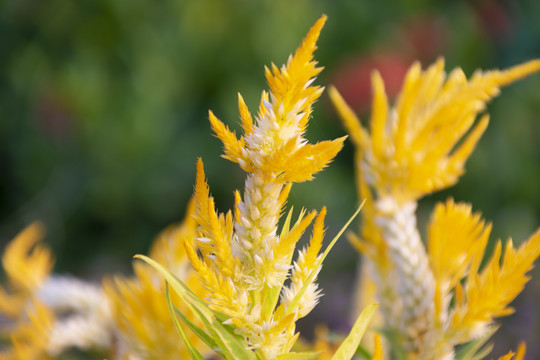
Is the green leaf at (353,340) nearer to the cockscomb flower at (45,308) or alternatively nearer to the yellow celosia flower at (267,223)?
the yellow celosia flower at (267,223)

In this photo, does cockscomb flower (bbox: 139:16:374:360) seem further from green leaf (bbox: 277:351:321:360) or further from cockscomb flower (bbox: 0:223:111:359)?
cockscomb flower (bbox: 0:223:111:359)

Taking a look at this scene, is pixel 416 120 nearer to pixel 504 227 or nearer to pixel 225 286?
pixel 225 286

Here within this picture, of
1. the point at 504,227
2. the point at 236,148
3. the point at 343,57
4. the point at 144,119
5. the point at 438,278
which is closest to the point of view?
the point at 236,148

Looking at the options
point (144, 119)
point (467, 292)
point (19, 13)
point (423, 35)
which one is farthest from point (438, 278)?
point (19, 13)

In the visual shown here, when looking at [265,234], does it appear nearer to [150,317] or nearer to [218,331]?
[218,331]

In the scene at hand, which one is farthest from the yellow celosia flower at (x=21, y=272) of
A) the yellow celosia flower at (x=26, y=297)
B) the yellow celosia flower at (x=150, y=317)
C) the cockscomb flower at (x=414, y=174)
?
the cockscomb flower at (x=414, y=174)

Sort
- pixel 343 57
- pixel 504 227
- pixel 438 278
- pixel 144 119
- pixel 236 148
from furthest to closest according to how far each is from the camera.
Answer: pixel 343 57, pixel 144 119, pixel 504 227, pixel 438 278, pixel 236 148
